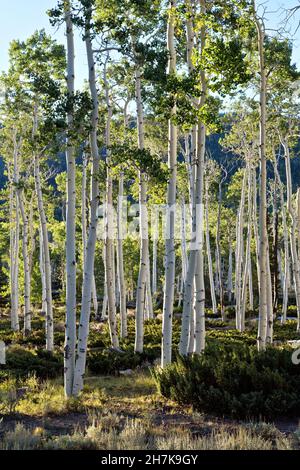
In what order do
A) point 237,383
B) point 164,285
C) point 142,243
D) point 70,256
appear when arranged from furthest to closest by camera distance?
point 142,243 < point 164,285 < point 70,256 < point 237,383

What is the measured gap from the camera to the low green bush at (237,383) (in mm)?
8000

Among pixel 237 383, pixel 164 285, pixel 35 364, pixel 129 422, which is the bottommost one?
pixel 35 364

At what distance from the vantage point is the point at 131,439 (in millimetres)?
6254

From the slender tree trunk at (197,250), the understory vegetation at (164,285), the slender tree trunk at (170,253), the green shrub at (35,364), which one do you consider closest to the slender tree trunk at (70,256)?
the understory vegetation at (164,285)

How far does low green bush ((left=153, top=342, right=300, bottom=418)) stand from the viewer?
26.2 ft

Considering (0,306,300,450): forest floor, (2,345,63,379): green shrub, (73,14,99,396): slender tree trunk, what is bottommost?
(2,345,63,379): green shrub

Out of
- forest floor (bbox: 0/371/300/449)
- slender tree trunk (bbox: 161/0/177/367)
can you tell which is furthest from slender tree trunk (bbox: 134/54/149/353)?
forest floor (bbox: 0/371/300/449)

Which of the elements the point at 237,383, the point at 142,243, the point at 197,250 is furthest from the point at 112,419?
the point at 142,243

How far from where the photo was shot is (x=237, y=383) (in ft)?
27.9

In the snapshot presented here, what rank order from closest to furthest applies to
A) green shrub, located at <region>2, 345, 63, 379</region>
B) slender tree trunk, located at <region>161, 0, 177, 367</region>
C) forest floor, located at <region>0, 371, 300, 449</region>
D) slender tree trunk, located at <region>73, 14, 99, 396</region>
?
forest floor, located at <region>0, 371, 300, 449</region>
slender tree trunk, located at <region>73, 14, 99, 396</region>
slender tree trunk, located at <region>161, 0, 177, 367</region>
green shrub, located at <region>2, 345, 63, 379</region>

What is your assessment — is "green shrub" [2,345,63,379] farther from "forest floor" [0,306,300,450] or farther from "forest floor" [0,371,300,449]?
"forest floor" [0,371,300,449]

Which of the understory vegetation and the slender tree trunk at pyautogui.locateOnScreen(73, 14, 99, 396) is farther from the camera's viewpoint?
the slender tree trunk at pyautogui.locateOnScreen(73, 14, 99, 396)

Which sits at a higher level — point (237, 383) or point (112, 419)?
point (237, 383)

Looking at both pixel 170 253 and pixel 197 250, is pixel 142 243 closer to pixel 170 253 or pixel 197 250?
pixel 170 253
